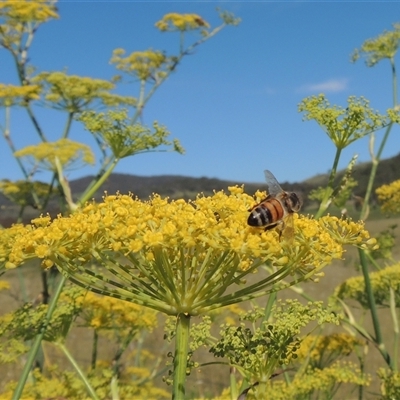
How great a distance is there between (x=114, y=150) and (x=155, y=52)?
387 centimetres

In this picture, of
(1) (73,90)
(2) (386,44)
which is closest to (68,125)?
(1) (73,90)

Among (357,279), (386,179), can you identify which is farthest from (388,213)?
(386,179)

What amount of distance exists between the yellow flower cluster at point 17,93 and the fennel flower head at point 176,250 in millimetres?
4578

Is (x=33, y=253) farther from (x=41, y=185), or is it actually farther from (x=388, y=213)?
(x=388, y=213)

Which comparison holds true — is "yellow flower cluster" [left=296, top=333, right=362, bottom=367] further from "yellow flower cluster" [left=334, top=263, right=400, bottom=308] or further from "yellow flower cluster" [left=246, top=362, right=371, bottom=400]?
"yellow flower cluster" [left=246, top=362, right=371, bottom=400]

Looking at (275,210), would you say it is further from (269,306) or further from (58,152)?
(58,152)

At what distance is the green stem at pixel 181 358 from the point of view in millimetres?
1756

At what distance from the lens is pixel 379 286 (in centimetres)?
557

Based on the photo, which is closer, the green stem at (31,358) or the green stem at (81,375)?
the green stem at (31,358)

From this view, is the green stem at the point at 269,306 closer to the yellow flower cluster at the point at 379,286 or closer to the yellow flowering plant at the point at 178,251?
the yellow flowering plant at the point at 178,251

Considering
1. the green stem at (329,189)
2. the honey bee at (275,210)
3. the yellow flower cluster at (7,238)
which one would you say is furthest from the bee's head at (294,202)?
the yellow flower cluster at (7,238)

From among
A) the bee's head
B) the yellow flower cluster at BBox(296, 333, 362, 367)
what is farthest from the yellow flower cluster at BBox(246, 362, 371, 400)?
the bee's head

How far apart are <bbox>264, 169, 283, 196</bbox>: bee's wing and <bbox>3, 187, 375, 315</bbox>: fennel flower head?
80cm

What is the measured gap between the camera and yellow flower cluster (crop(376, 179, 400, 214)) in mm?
6547
